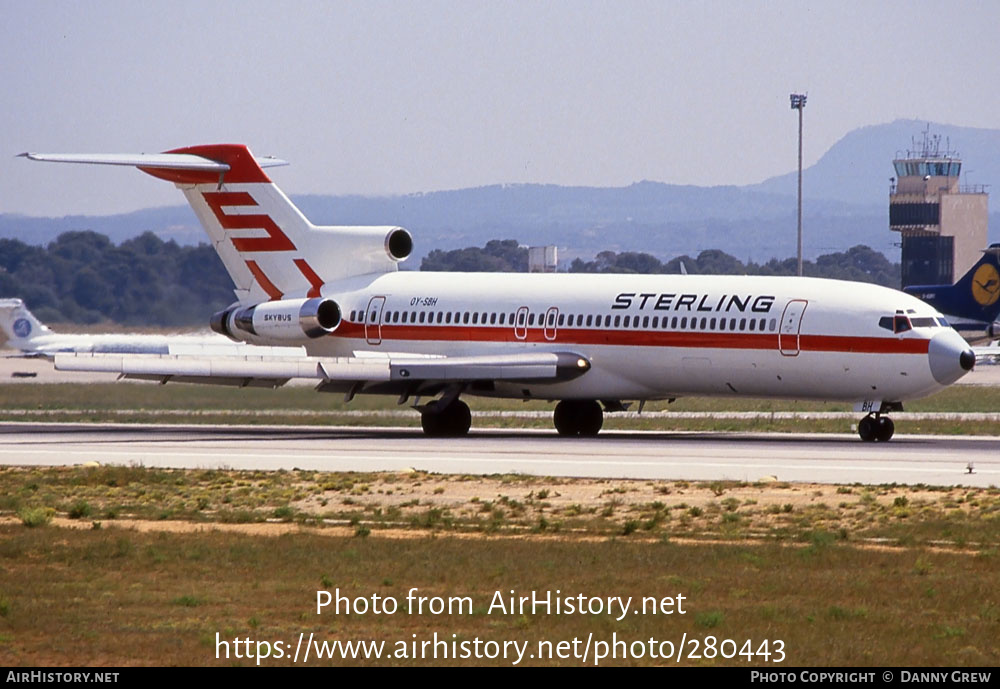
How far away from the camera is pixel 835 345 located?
3609 centimetres

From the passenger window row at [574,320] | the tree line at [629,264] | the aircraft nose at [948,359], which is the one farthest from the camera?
the tree line at [629,264]

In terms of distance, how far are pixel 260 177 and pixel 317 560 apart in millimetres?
26392

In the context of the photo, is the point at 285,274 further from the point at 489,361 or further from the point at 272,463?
the point at 272,463

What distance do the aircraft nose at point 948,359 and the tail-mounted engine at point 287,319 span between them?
50.5ft

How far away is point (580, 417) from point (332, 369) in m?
6.26

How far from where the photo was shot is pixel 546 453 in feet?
113

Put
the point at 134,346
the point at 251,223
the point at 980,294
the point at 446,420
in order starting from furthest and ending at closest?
1. the point at 980,294
2. the point at 251,223
3. the point at 446,420
4. the point at 134,346

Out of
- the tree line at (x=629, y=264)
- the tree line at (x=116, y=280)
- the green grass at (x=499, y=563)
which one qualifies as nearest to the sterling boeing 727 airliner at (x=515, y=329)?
the tree line at (x=116, y=280)

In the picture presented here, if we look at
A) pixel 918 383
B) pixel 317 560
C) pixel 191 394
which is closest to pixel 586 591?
pixel 317 560

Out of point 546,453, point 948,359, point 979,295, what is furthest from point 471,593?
point 979,295

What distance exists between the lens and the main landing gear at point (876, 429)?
36.7 m

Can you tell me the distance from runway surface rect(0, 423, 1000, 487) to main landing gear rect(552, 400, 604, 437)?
1.49ft

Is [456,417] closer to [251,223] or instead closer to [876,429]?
[251,223]

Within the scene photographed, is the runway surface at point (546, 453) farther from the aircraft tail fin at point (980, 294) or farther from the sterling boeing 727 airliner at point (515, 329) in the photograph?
the aircraft tail fin at point (980, 294)
